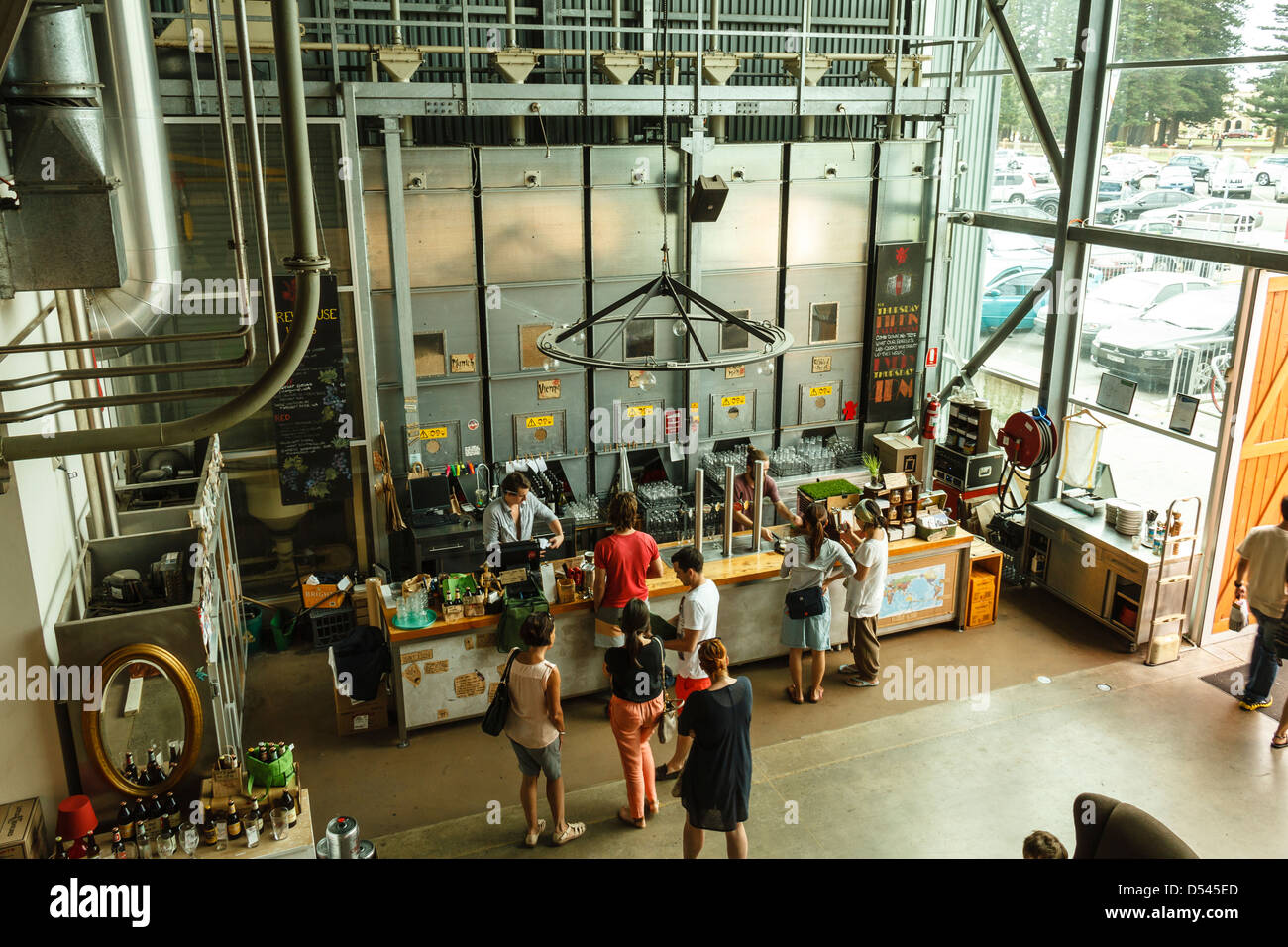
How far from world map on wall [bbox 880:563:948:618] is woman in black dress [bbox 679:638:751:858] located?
356cm

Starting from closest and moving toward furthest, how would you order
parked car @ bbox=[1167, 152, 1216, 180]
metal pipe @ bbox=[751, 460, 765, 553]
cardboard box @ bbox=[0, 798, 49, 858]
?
cardboard box @ bbox=[0, 798, 49, 858] → metal pipe @ bbox=[751, 460, 765, 553] → parked car @ bbox=[1167, 152, 1216, 180]

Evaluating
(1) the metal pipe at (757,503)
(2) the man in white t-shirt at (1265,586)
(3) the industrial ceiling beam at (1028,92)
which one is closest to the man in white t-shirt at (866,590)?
(1) the metal pipe at (757,503)

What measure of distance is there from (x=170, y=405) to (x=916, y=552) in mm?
6685

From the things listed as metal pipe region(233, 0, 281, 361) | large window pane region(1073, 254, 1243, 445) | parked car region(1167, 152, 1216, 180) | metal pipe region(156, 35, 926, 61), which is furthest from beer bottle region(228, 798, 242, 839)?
parked car region(1167, 152, 1216, 180)

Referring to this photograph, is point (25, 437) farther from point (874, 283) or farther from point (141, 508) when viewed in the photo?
point (874, 283)

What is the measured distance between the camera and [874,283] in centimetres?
1065

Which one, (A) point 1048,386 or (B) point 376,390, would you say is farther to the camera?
(A) point 1048,386

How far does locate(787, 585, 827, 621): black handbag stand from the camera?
7305 millimetres

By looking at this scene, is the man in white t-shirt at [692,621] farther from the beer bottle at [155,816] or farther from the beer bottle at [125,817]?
the beer bottle at [125,817]

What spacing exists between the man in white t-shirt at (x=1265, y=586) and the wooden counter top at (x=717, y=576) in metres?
2.10

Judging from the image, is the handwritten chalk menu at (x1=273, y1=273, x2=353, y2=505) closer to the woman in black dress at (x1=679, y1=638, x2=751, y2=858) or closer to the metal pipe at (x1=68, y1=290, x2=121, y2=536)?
the metal pipe at (x1=68, y1=290, x2=121, y2=536)

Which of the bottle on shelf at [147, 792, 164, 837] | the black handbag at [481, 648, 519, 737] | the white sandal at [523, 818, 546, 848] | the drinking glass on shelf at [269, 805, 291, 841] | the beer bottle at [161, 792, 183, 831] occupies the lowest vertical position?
the white sandal at [523, 818, 546, 848]

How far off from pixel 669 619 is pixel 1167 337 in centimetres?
534
